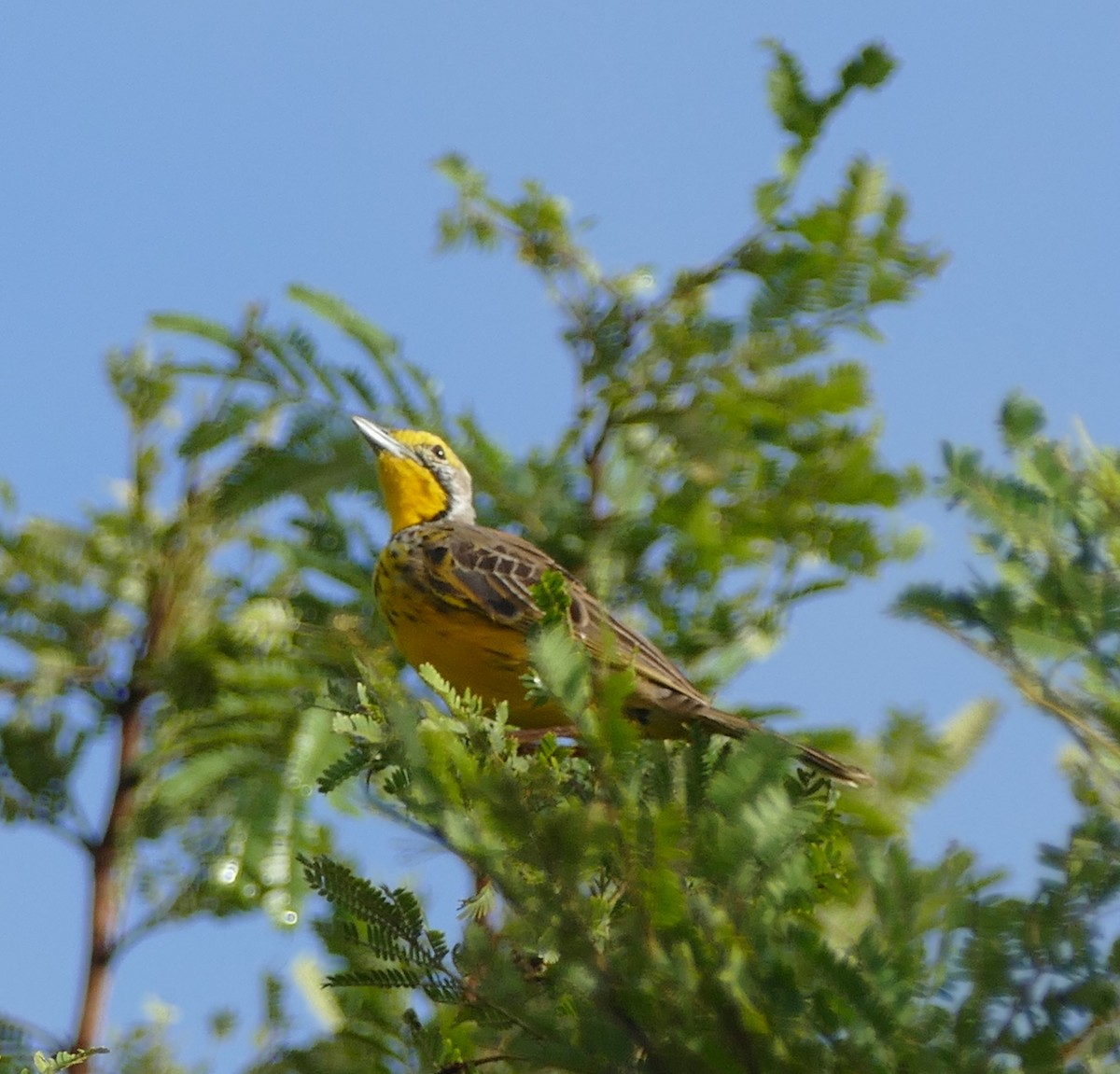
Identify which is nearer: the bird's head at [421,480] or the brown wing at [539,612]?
the brown wing at [539,612]

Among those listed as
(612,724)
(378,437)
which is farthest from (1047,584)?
(378,437)

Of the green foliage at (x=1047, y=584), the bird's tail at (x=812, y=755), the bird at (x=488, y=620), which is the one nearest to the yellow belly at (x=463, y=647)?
the bird at (x=488, y=620)

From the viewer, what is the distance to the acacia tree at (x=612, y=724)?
2.62m

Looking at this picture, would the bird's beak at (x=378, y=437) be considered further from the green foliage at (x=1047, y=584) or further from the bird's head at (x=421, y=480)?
the green foliage at (x=1047, y=584)

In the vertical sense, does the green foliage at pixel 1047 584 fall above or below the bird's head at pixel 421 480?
below

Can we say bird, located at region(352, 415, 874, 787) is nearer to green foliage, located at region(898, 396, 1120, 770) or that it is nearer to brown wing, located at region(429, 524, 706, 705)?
brown wing, located at region(429, 524, 706, 705)

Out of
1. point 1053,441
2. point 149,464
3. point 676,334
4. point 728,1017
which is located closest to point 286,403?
point 149,464

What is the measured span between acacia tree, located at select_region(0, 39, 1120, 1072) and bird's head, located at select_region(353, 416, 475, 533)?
11.8 inches

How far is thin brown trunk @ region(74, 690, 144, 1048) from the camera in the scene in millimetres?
5176

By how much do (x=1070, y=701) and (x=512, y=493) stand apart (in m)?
2.59

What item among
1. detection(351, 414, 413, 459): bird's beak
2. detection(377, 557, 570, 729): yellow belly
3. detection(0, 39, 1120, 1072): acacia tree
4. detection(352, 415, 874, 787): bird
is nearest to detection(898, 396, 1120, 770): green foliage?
detection(0, 39, 1120, 1072): acacia tree

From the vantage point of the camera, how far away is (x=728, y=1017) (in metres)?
2.59

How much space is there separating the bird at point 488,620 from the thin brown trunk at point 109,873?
2.94ft

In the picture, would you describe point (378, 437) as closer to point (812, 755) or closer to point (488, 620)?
point (488, 620)
